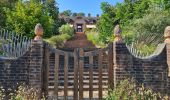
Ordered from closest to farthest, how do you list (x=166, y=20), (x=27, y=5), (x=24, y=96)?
1. (x=24, y=96)
2. (x=166, y=20)
3. (x=27, y=5)

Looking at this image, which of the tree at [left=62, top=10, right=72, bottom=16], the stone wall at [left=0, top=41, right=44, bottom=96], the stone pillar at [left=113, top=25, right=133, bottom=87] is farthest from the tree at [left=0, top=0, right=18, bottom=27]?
the tree at [left=62, top=10, right=72, bottom=16]

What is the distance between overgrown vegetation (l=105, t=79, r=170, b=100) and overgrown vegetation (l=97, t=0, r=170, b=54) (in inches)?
167

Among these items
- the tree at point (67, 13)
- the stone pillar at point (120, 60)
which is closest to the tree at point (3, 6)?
the stone pillar at point (120, 60)

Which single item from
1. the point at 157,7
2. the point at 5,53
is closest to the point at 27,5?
the point at 157,7

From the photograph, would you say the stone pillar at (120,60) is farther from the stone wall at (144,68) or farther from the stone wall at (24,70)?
the stone wall at (24,70)

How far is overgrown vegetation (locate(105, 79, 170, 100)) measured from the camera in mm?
9750

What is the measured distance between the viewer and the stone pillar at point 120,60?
10211 mm

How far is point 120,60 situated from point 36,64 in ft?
7.37

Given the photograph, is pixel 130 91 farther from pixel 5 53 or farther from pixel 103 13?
pixel 103 13

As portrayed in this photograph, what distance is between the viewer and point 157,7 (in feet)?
71.4

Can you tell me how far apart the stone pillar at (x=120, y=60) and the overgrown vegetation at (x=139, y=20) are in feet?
13.9

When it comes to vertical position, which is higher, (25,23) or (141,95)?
(25,23)

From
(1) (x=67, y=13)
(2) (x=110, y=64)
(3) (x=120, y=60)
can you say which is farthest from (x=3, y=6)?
(1) (x=67, y=13)

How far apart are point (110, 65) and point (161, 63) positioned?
1.43 metres
